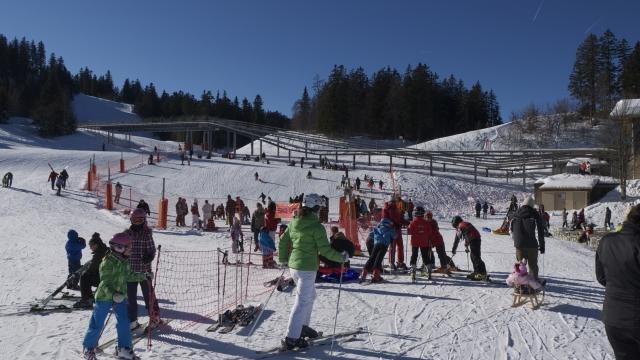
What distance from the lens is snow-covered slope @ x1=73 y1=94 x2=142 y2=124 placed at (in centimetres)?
10544

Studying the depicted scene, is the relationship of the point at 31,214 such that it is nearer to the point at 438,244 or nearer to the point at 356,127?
the point at 438,244

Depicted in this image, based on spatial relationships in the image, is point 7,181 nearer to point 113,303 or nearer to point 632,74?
point 113,303

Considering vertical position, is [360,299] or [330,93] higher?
[330,93]

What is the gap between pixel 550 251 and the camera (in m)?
14.8

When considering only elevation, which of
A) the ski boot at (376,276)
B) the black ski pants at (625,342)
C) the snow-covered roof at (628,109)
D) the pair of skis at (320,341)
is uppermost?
the snow-covered roof at (628,109)

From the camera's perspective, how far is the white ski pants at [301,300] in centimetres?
554

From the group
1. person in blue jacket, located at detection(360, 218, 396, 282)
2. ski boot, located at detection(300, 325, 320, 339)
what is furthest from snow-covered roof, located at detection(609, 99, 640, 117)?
ski boot, located at detection(300, 325, 320, 339)

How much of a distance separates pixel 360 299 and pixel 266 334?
2.27 meters

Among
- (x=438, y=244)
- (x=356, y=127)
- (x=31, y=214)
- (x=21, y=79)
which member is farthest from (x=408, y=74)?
(x=21, y=79)

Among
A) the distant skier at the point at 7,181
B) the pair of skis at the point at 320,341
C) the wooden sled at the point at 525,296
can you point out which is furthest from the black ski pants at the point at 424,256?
the distant skier at the point at 7,181

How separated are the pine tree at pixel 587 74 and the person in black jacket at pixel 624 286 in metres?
73.1

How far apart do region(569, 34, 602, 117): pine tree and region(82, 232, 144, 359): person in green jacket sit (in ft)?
241

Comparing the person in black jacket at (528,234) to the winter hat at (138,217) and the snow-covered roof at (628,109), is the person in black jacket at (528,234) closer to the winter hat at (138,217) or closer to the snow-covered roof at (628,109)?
the winter hat at (138,217)

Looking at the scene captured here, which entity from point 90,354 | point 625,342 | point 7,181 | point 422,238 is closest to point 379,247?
point 422,238
